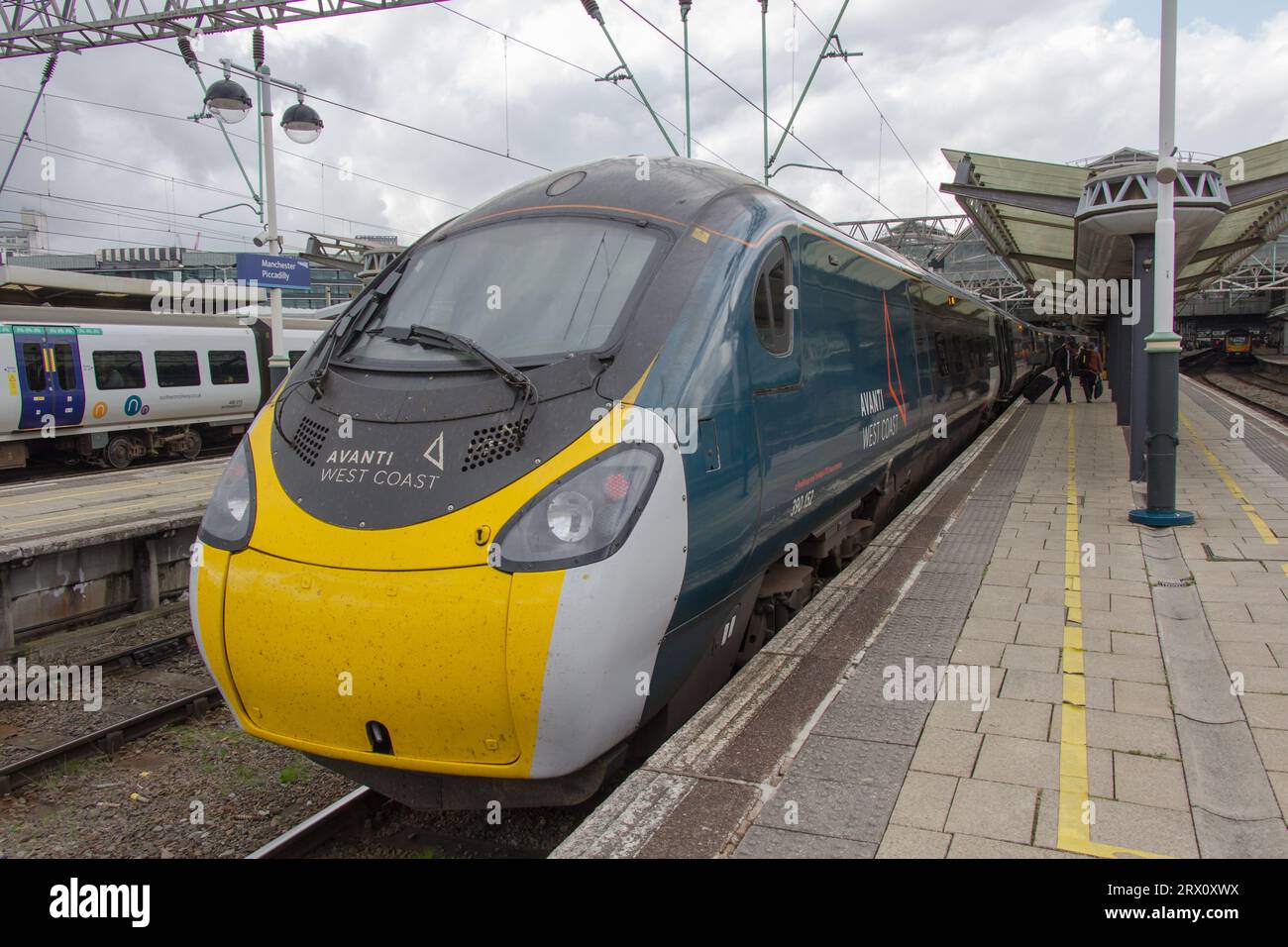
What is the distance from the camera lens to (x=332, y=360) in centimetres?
449

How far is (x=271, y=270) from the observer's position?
11398mm

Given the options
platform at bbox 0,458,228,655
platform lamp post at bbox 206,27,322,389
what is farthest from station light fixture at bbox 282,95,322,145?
platform at bbox 0,458,228,655

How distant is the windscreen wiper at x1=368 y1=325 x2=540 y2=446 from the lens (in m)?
3.70

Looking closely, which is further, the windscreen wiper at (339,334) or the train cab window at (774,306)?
the train cab window at (774,306)

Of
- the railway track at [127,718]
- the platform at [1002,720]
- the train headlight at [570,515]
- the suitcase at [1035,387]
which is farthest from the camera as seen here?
the suitcase at [1035,387]

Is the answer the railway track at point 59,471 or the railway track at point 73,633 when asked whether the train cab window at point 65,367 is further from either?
the railway track at point 73,633

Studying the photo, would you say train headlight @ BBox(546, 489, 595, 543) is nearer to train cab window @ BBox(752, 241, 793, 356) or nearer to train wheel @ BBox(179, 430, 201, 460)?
train cab window @ BBox(752, 241, 793, 356)

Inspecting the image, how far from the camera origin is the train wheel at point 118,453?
18.1 m

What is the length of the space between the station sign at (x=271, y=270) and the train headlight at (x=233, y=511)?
7.88m

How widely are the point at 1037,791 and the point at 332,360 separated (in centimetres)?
359

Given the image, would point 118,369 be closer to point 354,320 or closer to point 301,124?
point 301,124

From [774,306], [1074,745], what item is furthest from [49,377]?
[1074,745]

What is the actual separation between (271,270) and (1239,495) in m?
11.3

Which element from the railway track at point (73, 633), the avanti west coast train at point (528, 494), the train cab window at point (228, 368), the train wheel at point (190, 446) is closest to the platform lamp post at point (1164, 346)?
the avanti west coast train at point (528, 494)
